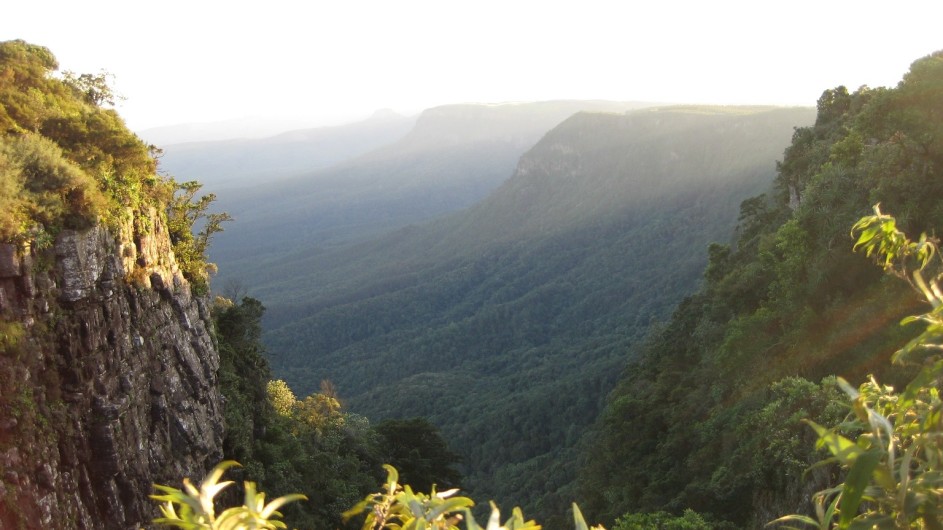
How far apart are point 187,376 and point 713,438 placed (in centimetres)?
1369

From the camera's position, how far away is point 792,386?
13.0 m

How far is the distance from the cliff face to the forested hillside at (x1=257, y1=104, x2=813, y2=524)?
1708 cm

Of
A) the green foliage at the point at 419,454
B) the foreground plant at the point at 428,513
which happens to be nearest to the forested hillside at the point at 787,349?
the green foliage at the point at 419,454

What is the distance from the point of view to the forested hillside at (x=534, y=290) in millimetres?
43031

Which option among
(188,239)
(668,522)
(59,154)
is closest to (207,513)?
(668,522)

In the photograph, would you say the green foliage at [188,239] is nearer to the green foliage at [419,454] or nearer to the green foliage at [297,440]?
the green foliage at [297,440]

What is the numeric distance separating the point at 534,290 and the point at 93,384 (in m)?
72.5

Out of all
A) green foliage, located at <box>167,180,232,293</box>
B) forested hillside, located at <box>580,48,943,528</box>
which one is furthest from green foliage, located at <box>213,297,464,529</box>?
forested hillside, located at <box>580,48,943,528</box>

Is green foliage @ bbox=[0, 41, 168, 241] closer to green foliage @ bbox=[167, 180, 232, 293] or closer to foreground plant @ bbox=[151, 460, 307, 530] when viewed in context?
green foliage @ bbox=[167, 180, 232, 293]

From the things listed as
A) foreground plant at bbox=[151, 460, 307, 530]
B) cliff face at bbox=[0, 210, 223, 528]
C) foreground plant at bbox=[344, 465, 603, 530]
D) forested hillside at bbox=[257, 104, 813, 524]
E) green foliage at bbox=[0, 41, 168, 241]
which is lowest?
forested hillside at bbox=[257, 104, 813, 524]

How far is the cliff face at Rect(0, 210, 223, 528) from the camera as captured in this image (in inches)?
397

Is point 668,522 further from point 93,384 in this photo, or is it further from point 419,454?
point 419,454

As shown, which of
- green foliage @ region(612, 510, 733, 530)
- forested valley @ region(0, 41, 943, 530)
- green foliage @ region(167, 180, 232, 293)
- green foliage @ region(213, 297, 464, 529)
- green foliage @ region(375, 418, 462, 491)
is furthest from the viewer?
green foliage @ region(375, 418, 462, 491)

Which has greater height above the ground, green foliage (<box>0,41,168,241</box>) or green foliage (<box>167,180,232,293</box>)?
green foliage (<box>0,41,168,241</box>)
